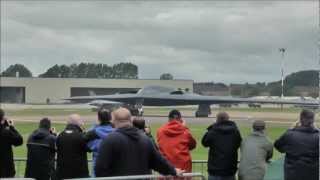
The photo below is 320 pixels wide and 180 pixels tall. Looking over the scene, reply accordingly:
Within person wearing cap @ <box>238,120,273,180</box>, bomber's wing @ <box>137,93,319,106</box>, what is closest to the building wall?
bomber's wing @ <box>137,93,319,106</box>

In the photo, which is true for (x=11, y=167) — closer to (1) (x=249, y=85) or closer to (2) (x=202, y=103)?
→ (2) (x=202, y=103)

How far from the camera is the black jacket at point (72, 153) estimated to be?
9211 mm

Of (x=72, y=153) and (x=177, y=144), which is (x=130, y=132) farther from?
(x=177, y=144)

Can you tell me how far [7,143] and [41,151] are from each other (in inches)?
20.6

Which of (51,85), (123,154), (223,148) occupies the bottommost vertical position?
(223,148)

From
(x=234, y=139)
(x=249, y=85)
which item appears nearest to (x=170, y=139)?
(x=234, y=139)

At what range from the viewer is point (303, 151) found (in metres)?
8.73

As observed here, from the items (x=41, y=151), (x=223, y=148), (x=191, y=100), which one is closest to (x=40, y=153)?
(x=41, y=151)

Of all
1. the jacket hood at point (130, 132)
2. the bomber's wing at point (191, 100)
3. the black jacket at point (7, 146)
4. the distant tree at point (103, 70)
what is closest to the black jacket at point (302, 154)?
the jacket hood at point (130, 132)

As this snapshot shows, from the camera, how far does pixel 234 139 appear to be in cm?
953

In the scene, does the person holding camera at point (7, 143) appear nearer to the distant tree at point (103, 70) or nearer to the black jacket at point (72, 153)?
the black jacket at point (72, 153)

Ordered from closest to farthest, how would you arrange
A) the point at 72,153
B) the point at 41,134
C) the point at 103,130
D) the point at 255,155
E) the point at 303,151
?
the point at 303,151
the point at 103,130
the point at 72,153
the point at 255,155
the point at 41,134

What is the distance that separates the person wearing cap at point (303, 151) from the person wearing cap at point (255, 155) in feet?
1.82

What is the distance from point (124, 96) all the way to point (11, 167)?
62073mm
